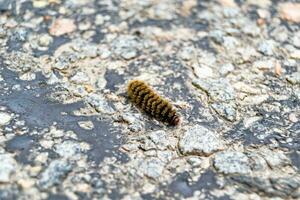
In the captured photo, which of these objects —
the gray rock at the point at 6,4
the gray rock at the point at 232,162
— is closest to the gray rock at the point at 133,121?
the gray rock at the point at 232,162

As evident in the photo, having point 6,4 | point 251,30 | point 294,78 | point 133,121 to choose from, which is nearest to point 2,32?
point 6,4

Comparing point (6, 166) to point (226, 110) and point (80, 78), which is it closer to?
point (80, 78)

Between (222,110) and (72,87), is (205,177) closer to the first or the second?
(222,110)

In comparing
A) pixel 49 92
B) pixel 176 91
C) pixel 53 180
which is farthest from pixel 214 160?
pixel 49 92

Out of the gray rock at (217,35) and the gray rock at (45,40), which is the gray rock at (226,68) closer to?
the gray rock at (217,35)

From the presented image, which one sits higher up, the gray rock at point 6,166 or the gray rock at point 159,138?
the gray rock at point 159,138

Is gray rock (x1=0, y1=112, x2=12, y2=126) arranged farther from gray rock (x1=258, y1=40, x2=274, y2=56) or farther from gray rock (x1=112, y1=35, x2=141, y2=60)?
gray rock (x1=258, y1=40, x2=274, y2=56)

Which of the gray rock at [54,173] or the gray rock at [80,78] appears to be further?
the gray rock at [80,78]

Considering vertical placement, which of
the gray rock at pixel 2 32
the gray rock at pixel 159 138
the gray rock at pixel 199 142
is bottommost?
the gray rock at pixel 2 32
